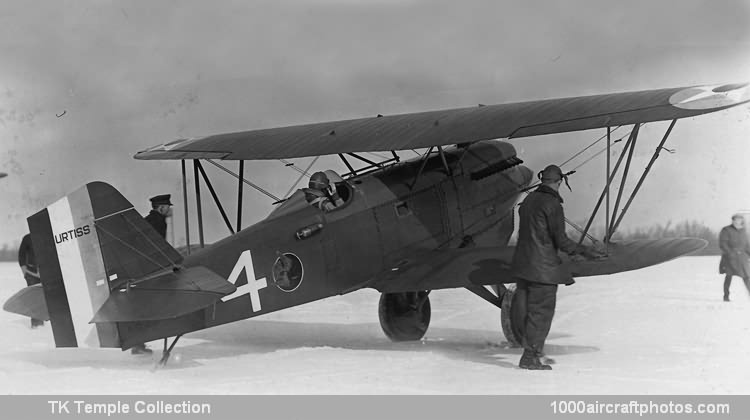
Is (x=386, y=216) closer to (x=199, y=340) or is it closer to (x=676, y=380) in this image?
(x=199, y=340)

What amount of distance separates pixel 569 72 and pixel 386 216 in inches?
452

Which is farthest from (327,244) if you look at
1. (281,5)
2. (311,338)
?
(281,5)

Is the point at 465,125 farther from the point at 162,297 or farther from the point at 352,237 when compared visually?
the point at 162,297

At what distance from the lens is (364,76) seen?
20688mm

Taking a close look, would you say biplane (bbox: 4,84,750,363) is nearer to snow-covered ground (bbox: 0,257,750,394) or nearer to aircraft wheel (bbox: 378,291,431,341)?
aircraft wheel (bbox: 378,291,431,341)

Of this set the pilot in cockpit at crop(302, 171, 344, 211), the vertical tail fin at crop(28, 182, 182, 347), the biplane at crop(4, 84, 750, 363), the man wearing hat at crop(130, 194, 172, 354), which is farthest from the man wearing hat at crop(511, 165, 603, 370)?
the man wearing hat at crop(130, 194, 172, 354)

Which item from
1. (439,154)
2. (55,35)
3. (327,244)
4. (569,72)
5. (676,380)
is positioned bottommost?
(676,380)

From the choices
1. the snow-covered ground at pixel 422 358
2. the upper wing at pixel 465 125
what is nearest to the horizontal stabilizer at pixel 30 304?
the snow-covered ground at pixel 422 358

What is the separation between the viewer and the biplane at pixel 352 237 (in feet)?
23.0

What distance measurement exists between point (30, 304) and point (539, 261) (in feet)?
13.8

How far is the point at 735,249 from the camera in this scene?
476 inches

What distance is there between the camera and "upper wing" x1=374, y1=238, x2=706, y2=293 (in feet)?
25.9
